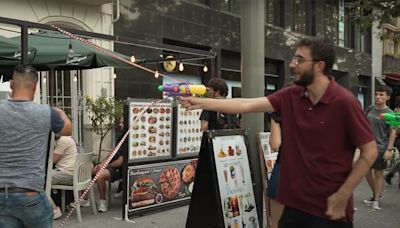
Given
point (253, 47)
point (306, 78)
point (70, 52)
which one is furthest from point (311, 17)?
point (306, 78)

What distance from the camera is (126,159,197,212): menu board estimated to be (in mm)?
6664

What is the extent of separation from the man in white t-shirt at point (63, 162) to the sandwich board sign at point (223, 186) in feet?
7.13

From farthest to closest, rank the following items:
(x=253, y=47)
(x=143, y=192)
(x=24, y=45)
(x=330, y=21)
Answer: (x=330, y=21), (x=143, y=192), (x=253, y=47), (x=24, y=45)

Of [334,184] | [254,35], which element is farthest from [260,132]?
[334,184]

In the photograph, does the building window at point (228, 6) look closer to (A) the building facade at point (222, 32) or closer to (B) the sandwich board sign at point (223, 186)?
(A) the building facade at point (222, 32)

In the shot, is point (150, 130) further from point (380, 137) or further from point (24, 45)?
point (380, 137)

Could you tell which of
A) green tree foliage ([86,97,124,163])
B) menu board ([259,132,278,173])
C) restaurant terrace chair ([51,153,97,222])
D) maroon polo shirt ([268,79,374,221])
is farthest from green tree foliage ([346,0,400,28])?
maroon polo shirt ([268,79,374,221])

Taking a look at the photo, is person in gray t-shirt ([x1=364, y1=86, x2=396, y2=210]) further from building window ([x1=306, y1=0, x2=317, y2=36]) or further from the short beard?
building window ([x1=306, y1=0, x2=317, y2=36])

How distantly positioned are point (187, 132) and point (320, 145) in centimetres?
478

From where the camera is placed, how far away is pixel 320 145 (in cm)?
296

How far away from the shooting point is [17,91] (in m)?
3.33

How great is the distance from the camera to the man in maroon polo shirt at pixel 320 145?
2.87m

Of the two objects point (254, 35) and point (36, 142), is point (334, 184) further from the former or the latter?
point (254, 35)

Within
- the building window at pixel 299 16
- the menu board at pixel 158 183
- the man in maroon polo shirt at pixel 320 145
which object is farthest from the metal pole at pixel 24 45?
the building window at pixel 299 16
